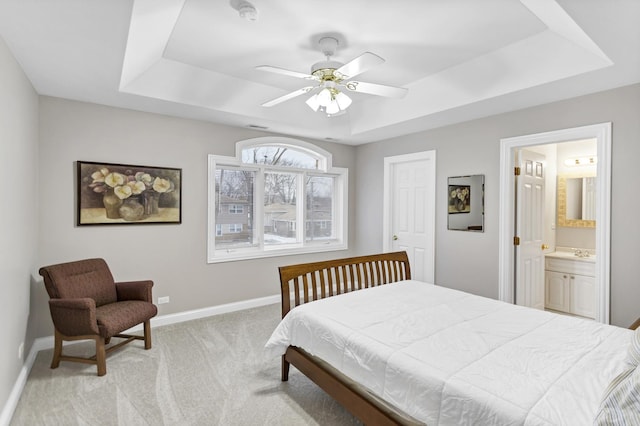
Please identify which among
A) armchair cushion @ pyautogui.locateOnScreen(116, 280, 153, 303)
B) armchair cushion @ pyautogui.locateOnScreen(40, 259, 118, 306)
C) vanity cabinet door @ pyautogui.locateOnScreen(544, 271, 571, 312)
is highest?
armchair cushion @ pyautogui.locateOnScreen(40, 259, 118, 306)

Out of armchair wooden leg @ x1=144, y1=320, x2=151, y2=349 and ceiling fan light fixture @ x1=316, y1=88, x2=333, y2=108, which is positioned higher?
ceiling fan light fixture @ x1=316, y1=88, x2=333, y2=108

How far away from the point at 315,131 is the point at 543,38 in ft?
9.00

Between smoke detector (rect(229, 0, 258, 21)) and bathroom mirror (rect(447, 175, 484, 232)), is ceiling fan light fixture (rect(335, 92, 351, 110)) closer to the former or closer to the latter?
smoke detector (rect(229, 0, 258, 21))

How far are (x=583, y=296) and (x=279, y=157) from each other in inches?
171

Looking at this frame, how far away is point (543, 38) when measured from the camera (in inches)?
109

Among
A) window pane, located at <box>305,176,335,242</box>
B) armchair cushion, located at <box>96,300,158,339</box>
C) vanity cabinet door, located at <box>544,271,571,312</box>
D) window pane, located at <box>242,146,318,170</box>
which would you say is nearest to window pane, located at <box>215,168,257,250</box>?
window pane, located at <box>242,146,318,170</box>

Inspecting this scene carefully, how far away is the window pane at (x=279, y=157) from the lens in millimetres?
4703

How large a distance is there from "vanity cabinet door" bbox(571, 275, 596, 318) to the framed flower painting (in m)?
4.95

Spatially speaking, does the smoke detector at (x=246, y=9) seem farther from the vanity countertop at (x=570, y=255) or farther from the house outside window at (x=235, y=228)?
the vanity countertop at (x=570, y=255)

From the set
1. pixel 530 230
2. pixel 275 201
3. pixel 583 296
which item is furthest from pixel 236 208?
pixel 583 296

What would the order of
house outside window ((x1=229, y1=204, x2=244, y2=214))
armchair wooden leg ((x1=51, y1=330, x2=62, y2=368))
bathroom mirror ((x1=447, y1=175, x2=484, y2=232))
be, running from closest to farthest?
1. armchair wooden leg ((x1=51, y1=330, x2=62, y2=368))
2. bathroom mirror ((x1=447, y1=175, x2=484, y2=232))
3. house outside window ((x1=229, y1=204, x2=244, y2=214))

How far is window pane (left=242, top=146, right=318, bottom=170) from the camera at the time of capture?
15.4ft

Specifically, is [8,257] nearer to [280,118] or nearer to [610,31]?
[280,118]

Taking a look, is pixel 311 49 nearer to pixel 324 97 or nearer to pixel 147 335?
pixel 324 97
